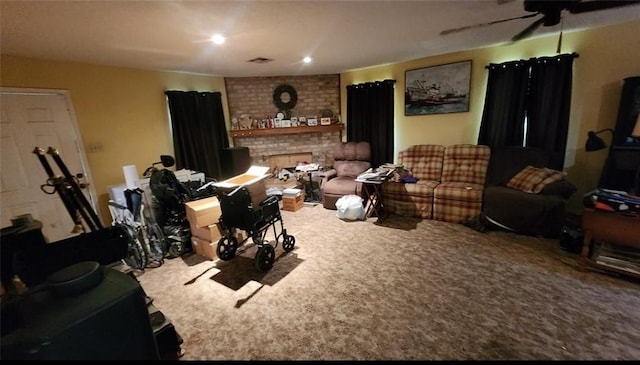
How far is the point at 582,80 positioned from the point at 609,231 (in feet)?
6.92

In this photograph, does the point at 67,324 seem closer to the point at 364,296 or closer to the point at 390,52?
the point at 364,296

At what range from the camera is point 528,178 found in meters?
3.17

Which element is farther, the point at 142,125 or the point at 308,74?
the point at 308,74

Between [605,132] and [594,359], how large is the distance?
9.61ft

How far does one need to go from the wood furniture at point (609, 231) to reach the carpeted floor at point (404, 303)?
0.41 feet

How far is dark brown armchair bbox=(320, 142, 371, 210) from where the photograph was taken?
4141 millimetres

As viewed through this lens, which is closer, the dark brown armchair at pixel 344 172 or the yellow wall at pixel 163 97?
the yellow wall at pixel 163 97

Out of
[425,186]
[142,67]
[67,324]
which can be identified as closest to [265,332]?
[67,324]

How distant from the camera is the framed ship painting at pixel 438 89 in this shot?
3934 mm

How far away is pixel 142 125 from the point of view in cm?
382

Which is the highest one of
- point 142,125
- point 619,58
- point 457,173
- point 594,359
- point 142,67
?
point 142,67

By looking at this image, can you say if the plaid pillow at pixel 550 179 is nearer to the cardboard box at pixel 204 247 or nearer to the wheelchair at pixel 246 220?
the wheelchair at pixel 246 220

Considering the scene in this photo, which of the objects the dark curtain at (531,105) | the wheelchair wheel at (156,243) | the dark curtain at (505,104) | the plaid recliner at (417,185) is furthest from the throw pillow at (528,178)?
the wheelchair wheel at (156,243)

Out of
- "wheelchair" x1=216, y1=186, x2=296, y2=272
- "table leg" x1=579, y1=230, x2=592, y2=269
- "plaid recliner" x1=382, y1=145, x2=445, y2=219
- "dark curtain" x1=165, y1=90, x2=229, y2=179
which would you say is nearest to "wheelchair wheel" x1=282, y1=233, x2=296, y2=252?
"wheelchair" x1=216, y1=186, x2=296, y2=272
